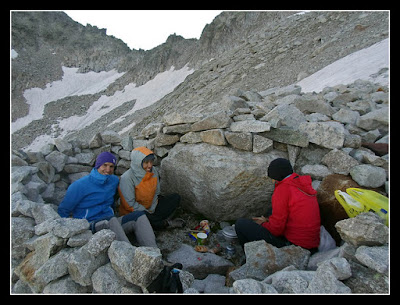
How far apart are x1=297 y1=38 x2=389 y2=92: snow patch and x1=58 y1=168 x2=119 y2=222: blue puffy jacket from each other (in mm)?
8608

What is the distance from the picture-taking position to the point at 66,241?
128 inches

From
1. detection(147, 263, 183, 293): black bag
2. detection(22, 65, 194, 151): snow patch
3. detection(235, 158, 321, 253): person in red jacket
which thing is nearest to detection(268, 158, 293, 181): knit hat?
detection(235, 158, 321, 253): person in red jacket

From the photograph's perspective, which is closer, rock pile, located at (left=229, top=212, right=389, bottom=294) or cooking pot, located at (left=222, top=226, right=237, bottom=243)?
rock pile, located at (left=229, top=212, right=389, bottom=294)

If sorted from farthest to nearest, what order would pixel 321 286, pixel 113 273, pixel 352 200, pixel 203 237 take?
pixel 203 237
pixel 352 200
pixel 113 273
pixel 321 286

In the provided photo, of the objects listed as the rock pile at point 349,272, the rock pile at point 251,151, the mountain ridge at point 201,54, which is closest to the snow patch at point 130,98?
the mountain ridge at point 201,54

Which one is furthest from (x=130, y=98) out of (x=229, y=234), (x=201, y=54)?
(x=229, y=234)

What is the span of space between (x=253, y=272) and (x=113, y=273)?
1710 mm

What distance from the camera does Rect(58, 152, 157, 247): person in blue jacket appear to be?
4055 millimetres

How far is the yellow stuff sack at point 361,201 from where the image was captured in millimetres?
3155

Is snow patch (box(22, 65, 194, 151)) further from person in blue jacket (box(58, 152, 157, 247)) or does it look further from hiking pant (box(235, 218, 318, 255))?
hiking pant (box(235, 218, 318, 255))

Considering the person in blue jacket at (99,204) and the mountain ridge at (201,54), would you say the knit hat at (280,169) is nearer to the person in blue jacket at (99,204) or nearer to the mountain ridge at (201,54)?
the person in blue jacket at (99,204)

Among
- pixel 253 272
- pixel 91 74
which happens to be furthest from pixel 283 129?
pixel 91 74

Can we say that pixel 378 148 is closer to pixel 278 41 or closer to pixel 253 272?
pixel 253 272

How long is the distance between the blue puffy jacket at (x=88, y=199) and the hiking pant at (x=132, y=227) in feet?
1.03
